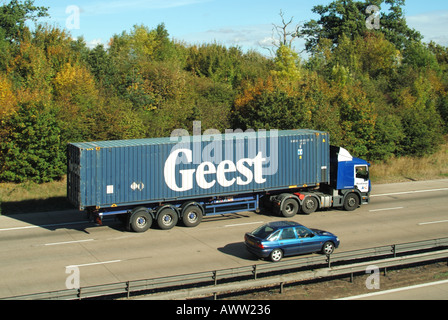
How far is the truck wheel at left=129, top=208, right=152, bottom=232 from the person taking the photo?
66.9ft

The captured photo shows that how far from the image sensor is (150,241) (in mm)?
19328

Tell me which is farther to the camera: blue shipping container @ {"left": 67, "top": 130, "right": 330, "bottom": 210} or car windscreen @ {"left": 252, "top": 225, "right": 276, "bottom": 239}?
blue shipping container @ {"left": 67, "top": 130, "right": 330, "bottom": 210}

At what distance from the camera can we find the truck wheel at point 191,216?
21.3 metres

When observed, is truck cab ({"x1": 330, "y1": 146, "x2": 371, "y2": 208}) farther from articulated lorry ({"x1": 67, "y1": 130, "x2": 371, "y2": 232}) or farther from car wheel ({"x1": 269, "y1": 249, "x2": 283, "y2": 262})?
car wheel ({"x1": 269, "y1": 249, "x2": 283, "y2": 262})

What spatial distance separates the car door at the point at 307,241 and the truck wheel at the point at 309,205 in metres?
6.43

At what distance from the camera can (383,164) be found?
121 feet

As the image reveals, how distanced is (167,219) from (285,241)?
21.0 ft

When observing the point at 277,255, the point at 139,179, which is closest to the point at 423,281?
the point at 277,255

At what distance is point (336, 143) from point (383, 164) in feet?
18.1

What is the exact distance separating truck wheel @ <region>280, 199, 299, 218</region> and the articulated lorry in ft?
0.16
